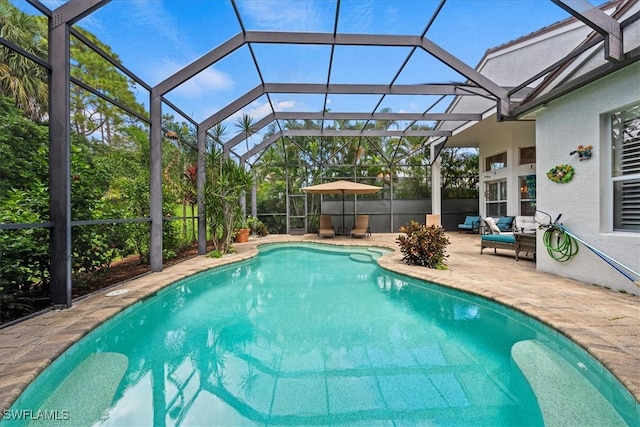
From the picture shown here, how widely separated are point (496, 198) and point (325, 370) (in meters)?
11.5

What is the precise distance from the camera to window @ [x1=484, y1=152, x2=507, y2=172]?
36.1ft

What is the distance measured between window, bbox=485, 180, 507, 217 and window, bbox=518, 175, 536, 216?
806 millimetres

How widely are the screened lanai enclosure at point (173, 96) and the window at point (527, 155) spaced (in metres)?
2.24

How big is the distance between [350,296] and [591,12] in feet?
16.6

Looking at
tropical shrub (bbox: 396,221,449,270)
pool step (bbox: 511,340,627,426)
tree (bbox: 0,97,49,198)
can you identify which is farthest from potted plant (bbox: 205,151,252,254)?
pool step (bbox: 511,340,627,426)

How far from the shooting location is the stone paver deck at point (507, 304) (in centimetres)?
228

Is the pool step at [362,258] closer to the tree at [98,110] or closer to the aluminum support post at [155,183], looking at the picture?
the aluminum support post at [155,183]

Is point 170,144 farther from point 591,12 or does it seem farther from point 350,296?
point 591,12

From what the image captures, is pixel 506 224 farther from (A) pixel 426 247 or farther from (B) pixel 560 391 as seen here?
(B) pixel 560 391

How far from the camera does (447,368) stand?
2.61 meters

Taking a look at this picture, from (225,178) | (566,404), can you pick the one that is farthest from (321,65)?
(566,404)

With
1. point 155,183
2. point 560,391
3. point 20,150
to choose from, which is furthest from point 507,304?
point 20,150

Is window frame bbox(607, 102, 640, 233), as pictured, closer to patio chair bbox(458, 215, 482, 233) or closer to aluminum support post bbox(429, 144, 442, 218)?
patio chair bbox(458, 215, 482, 233)

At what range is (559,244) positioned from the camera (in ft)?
16.2
